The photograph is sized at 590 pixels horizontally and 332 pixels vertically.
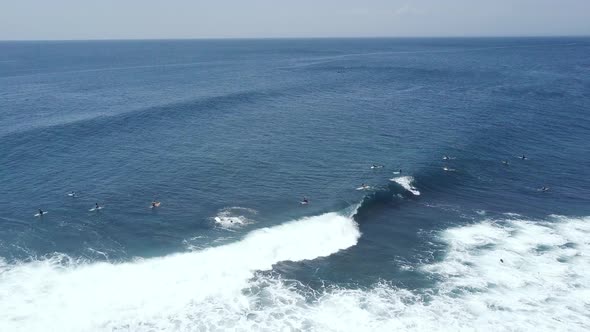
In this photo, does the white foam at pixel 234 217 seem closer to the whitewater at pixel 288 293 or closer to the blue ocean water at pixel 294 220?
the blue ocean water at pixel 294 220

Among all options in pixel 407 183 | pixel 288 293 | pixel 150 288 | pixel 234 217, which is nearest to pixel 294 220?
pixel 234 217

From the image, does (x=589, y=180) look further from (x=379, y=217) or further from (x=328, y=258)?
(x=328, y=258)

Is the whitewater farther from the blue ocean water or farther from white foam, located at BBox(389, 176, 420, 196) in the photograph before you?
white foam, located at BBox(389, 176, 420, 196)

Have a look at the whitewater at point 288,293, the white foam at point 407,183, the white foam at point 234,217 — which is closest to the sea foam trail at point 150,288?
the whitewater at point 288,293

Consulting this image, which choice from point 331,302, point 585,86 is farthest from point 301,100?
point 585,86

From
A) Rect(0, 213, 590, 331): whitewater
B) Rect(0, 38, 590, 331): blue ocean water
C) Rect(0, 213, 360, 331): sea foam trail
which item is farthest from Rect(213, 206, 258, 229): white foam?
Rect(0, 213, 590, 331): whitewater

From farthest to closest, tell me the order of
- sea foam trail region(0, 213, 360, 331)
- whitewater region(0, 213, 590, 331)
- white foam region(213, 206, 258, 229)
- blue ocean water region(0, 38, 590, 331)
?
1. white foam region(213, 206, 258, 229)
2. blue ocean water region(0, 38, 590, 331)
3. sea foam trail region(0, 213, 360, 331)
4. whitewater region(0, 213, 590, 331)
